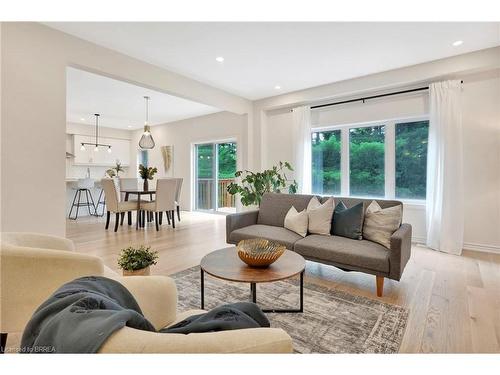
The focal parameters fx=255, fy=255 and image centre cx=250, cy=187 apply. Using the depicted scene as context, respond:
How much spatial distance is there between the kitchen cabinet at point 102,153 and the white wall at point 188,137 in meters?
0.28

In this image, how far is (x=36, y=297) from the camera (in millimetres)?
1346

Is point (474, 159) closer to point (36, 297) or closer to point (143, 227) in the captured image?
point (36, 297)

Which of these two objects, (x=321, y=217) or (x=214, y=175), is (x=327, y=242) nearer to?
(x=321, y=217)

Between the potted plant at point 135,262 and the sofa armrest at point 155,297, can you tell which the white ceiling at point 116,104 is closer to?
the potted plant at point 135,262

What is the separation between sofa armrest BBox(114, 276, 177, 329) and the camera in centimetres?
118

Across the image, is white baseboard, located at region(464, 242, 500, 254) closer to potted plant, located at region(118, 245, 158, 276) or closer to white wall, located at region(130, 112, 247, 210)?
white wall, located at region(130, 112, 247, 210)

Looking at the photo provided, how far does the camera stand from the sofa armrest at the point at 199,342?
50 cm

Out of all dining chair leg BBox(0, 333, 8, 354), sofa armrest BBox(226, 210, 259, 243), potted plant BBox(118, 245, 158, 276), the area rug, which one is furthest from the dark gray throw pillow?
dining chair leg BBox(0, 333, 8, 354)

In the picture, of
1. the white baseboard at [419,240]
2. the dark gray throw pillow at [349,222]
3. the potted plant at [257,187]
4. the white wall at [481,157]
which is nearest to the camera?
the dark gray throw pillow at [349,222]

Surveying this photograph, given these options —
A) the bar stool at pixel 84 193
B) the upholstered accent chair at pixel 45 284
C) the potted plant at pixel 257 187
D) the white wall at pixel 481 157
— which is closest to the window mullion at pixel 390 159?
the white wall at pixel 481 157

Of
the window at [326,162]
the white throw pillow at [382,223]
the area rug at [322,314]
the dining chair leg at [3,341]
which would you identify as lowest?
the area rug at [322,314]

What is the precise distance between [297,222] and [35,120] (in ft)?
10.0

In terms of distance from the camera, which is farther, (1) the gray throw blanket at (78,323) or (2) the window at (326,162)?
(2) the window at (326,162)
